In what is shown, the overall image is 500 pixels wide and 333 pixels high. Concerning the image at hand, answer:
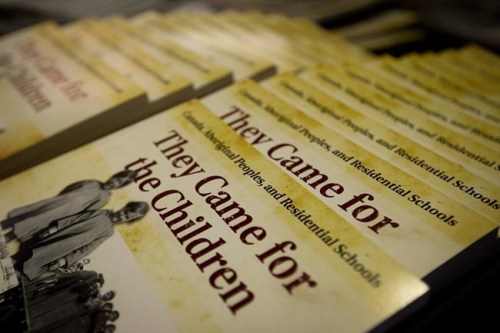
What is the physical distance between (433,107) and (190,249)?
844 millimetres

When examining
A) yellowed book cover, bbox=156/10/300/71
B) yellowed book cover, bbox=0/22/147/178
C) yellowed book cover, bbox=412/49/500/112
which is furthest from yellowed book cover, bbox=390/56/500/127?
yellowed book cover, bbox=0/22/147/178

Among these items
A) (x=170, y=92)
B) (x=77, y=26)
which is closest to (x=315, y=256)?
(x=170, y=92)

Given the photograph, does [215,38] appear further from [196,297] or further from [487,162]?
[196,297]

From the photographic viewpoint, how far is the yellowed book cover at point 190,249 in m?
0.68

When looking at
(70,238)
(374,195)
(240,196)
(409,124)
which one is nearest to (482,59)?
(409,124)

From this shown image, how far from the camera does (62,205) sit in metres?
0.97

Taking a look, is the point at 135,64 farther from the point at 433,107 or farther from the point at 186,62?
the point at 433,107

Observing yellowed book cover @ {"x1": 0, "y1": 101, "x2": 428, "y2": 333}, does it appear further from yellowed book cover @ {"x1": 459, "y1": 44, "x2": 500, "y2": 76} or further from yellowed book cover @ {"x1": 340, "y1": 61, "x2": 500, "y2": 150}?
yellowed book cover @ {"x1": 459, "y1": 44, "x2": 500, "y2": 76}

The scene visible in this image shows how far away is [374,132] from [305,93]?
0.27 meters

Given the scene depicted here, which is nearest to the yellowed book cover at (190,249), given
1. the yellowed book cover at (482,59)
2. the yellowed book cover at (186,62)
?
the yellowed book cover at (186,62)

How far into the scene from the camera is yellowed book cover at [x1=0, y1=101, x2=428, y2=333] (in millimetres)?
678

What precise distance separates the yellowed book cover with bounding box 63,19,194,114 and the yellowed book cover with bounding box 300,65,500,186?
1.32ft

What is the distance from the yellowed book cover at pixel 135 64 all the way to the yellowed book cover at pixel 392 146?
0.28 meters

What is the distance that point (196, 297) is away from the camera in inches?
28.3
